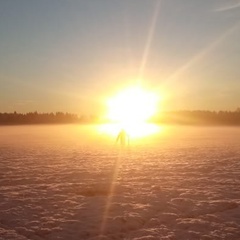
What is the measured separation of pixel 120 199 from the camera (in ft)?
34.1

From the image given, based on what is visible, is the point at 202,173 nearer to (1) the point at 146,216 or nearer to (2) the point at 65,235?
(1) the point at 146,216

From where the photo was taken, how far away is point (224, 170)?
14984mm

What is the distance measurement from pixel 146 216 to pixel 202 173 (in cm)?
618

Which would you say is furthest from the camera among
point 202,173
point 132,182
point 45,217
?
point 202,173

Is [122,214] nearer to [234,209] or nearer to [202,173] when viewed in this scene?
[234,209]

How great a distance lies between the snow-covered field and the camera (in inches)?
306

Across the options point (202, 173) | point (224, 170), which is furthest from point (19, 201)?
point (224, 170)

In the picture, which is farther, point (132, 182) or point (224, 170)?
point (224, 170)

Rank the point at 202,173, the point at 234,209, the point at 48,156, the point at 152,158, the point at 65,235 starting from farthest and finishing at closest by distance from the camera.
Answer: the point at 48,156 → the point at 152,158 → the point at 202,173 → the point at 234,209 → the point at 65,235

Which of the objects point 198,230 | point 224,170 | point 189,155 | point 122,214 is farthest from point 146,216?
point 189,155

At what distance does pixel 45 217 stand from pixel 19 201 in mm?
1747

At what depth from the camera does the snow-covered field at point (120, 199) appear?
25.5ft

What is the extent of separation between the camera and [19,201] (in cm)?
1012

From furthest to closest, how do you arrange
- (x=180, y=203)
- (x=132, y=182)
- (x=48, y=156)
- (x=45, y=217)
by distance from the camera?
(x=48, y=156) → (x=132, y=182) → (x=180, y=203) → (x=45, y=217)
